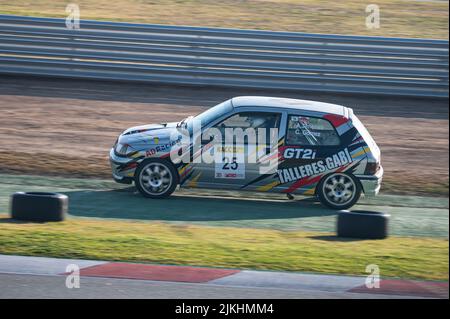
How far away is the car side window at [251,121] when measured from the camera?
507 inches

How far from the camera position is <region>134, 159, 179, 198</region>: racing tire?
13.0 m

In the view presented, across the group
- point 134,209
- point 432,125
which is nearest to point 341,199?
point 134,209

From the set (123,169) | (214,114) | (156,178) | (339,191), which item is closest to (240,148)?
Result: (214,114)

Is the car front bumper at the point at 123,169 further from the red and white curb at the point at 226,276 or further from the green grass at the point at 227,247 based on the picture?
the red and white curb at the point at 226,276

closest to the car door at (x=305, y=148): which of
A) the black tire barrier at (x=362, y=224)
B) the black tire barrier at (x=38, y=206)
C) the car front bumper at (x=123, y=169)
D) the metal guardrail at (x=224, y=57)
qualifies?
the black tire barrier at (x=362, y=224)

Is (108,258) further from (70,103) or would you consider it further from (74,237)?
(70,103)

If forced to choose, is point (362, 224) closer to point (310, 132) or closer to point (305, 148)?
point (305, 148)

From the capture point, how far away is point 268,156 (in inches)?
507

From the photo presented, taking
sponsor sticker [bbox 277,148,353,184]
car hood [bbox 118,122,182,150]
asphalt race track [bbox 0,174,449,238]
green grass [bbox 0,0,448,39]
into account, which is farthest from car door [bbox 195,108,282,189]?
green grass [bbox 0,0,448,39]

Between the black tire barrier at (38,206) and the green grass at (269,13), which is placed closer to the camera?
the black tire barrier at (38,206)

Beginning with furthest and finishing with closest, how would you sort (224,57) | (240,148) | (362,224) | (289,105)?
1. (224,57)
2. (289,105)
3. (240,148)
4. (362,224)

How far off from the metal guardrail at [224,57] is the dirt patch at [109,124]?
0.41 m

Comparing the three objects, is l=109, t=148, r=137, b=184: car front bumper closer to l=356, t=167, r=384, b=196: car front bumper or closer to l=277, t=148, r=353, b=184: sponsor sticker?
l=277, t=148, r=353, b=184: sponsor sticker

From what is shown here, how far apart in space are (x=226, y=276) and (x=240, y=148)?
12.5 ft
